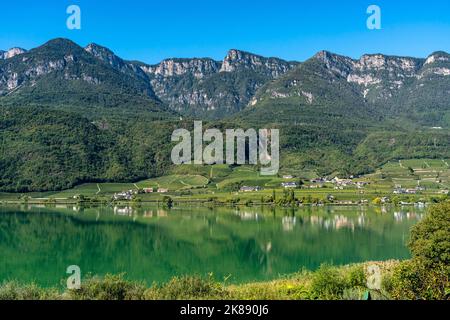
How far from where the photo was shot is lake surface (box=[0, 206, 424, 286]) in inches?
1517

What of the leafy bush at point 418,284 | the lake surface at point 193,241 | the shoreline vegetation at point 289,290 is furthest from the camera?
the lake surface at point 193,241

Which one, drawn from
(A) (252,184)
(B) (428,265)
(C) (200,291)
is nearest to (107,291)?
(C) (200,291)

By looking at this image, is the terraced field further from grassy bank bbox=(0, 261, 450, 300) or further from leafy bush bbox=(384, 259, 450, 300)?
leafy bush bbox=(384, 259, 450, 300)

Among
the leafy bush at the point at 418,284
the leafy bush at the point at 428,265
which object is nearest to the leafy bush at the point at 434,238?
the leafy bush at the point at 428,265

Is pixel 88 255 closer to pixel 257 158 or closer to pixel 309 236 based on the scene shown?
pixel 309 236

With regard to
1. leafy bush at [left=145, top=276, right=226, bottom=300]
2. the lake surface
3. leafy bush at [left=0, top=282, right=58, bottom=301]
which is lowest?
the lake surface

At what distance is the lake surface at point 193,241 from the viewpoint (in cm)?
3853

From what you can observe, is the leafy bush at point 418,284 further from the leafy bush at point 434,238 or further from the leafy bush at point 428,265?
the leafy bush at point 434,238

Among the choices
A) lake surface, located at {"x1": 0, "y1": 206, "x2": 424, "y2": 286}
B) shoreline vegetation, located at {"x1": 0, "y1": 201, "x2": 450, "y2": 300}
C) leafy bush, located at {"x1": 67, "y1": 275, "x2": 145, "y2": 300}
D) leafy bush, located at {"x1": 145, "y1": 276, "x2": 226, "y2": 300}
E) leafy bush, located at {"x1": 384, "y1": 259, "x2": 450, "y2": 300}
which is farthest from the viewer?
lake surface, located at {"x1": 0, "y1": 206, "x2": 424, "y2": 286}

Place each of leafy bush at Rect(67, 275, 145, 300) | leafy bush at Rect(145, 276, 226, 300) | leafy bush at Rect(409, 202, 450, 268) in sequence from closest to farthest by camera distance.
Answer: leafy bush at Rect(67, 275, 145, 300) → leafy bush at Rect(145, 276, 226, 300) → leafy bush at Rect(409, 202, 450, 268)

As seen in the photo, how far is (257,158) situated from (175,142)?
103 feet

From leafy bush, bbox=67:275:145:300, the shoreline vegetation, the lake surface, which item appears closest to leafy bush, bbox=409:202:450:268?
the shoreline vegetation

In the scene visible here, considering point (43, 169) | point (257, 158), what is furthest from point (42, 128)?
point (257, 158)

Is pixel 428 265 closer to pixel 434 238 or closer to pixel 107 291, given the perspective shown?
pixel 434 238
